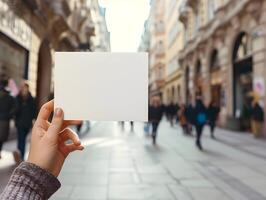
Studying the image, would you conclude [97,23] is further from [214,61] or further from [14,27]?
[14,27]

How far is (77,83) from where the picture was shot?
1.35m

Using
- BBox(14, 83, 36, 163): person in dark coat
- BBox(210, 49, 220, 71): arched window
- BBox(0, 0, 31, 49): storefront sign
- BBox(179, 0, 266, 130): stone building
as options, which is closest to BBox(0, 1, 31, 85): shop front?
BBox(0, 0, 31, 49): storefront sign

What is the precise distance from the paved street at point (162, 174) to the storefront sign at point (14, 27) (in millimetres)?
5218

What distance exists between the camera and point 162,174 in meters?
7.12

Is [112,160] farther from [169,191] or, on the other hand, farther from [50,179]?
[50,179]

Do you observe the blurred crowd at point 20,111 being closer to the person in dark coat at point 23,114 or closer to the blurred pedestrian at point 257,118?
the person in dark coat at point 23,114

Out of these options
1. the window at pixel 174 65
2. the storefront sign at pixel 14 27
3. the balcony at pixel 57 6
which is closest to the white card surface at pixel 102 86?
the storefront sign at pixel 14 27

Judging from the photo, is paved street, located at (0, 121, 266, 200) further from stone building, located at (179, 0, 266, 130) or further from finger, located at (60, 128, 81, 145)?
stone building, located at (179, 0, 266, 130)

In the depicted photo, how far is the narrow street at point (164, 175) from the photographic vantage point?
5574mm

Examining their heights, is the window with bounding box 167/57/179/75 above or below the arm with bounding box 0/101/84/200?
above

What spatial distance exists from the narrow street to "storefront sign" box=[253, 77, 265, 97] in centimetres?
491

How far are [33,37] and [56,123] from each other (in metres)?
16.4

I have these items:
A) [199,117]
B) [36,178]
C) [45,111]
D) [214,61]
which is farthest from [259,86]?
[36,178]

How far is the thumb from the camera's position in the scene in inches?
52.4
